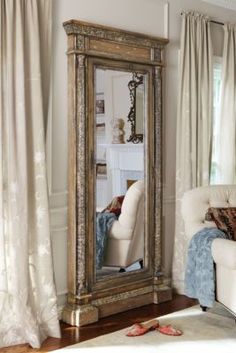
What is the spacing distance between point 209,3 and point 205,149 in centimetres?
143

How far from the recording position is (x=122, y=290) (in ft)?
14.7

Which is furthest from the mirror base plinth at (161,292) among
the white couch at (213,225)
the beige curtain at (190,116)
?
the white couch at (213,225)

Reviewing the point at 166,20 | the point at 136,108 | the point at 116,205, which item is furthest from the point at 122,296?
the point at 166,20

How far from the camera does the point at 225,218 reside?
4.25 metres

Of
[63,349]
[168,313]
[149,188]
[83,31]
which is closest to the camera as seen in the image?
[63,349]

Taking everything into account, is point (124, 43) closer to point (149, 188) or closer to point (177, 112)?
point (177, 112)

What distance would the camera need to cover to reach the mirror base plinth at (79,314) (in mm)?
4055

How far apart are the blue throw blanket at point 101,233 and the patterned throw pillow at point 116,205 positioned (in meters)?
0.04

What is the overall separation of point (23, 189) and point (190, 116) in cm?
194

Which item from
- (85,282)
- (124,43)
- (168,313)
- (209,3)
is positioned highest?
(209,3)

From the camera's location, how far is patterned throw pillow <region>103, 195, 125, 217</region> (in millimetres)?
4371

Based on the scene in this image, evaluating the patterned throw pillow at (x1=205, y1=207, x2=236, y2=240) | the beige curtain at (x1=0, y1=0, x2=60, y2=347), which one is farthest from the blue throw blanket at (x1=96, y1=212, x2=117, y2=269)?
the patterned throw pillow at (x1=205, y1=207, x2=236, y2=240)

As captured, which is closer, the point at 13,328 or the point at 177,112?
the point at 13,328

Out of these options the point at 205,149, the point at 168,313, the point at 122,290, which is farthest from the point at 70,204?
the point at 205,149
